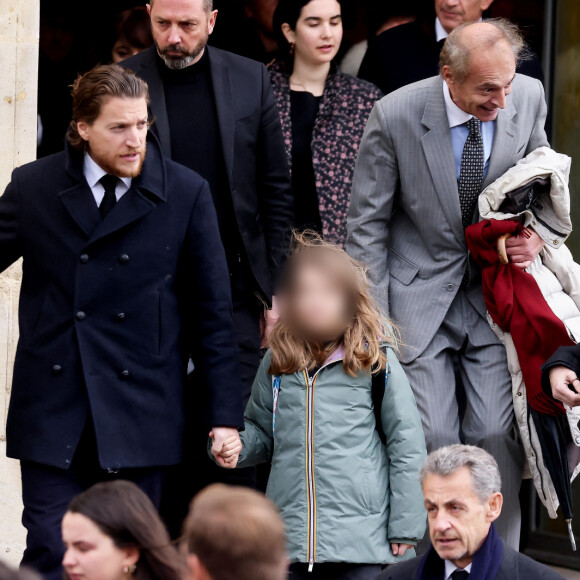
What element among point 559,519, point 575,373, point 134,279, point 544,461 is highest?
point 134,279

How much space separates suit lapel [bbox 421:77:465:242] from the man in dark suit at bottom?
4.30ft

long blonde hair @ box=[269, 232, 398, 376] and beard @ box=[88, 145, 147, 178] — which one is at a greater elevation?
beard @ box=[88, 145, 147, 178]

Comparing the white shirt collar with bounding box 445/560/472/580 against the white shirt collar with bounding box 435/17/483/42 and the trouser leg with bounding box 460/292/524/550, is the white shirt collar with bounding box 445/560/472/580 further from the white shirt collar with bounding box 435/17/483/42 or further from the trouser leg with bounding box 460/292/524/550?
the white shirt collar with bounding box 435/17/483/42

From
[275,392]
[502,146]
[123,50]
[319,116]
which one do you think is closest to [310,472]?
[275,392]

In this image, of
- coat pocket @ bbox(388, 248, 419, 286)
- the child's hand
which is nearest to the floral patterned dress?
coat pocket @ bbox(388, 248, 419, 286)

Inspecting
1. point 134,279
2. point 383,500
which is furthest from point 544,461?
point 134,279

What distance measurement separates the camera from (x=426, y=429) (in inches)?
240

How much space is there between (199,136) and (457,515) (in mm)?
2000

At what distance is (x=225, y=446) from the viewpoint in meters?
5.43

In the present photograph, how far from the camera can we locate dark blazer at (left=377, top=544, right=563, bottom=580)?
492cm

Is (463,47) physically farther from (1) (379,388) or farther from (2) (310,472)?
(2) (310,472)

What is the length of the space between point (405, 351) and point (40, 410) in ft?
5.13

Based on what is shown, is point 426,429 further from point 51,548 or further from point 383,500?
point 51,548

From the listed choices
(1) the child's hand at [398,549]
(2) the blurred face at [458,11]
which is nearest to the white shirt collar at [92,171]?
(1) the child's hand at [398,549]
